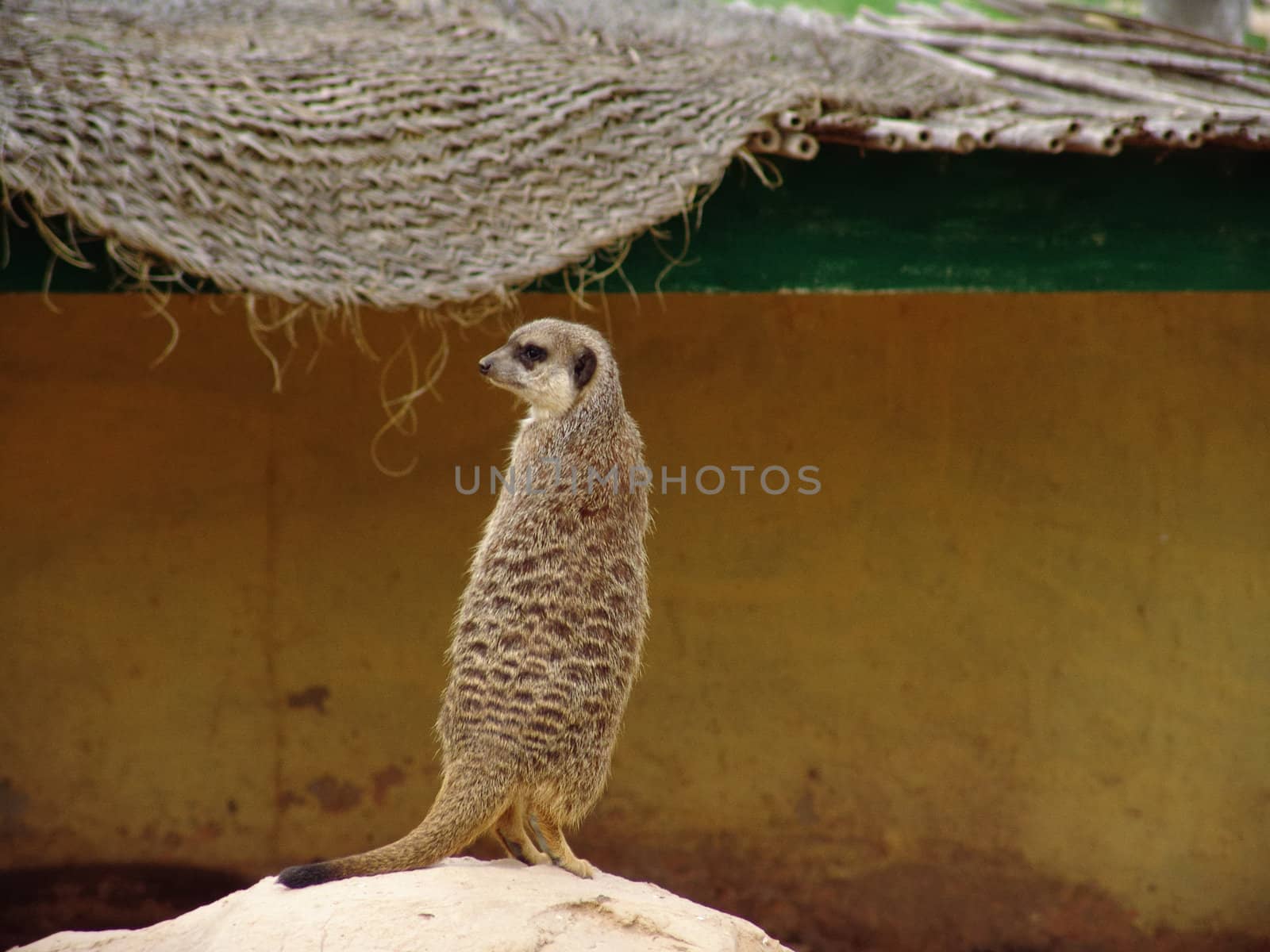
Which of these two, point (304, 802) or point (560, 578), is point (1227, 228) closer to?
point (560, 578)

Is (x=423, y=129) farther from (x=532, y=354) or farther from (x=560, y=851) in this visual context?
(x=560, y=851)

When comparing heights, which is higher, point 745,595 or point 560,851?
point 745,595

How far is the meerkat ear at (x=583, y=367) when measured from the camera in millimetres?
2178

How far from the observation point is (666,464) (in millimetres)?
4094

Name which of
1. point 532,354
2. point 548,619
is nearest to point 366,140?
point 532,354

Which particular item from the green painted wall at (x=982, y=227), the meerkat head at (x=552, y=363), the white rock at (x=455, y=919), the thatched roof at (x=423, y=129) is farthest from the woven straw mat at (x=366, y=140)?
the white rock at (x=455, y=919)

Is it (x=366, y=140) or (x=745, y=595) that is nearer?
(x=366, y=140)

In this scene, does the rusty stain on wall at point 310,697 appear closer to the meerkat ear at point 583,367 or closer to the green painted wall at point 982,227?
the green painted wall at point 982,227

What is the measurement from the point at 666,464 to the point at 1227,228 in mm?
1799

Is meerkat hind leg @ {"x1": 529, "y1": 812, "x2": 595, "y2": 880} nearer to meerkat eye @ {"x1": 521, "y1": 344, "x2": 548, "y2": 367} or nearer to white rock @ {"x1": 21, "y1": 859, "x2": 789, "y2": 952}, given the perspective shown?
white rock @ {"x1": 21, "y1": 859, "x2": 789, "y2": 952}

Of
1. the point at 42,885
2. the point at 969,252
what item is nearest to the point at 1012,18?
the point at 969,252

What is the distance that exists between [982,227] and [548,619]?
1.59 metres

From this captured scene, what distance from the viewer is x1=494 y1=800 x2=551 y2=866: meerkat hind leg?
233 centimetres

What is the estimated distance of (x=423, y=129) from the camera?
9.39 feet
